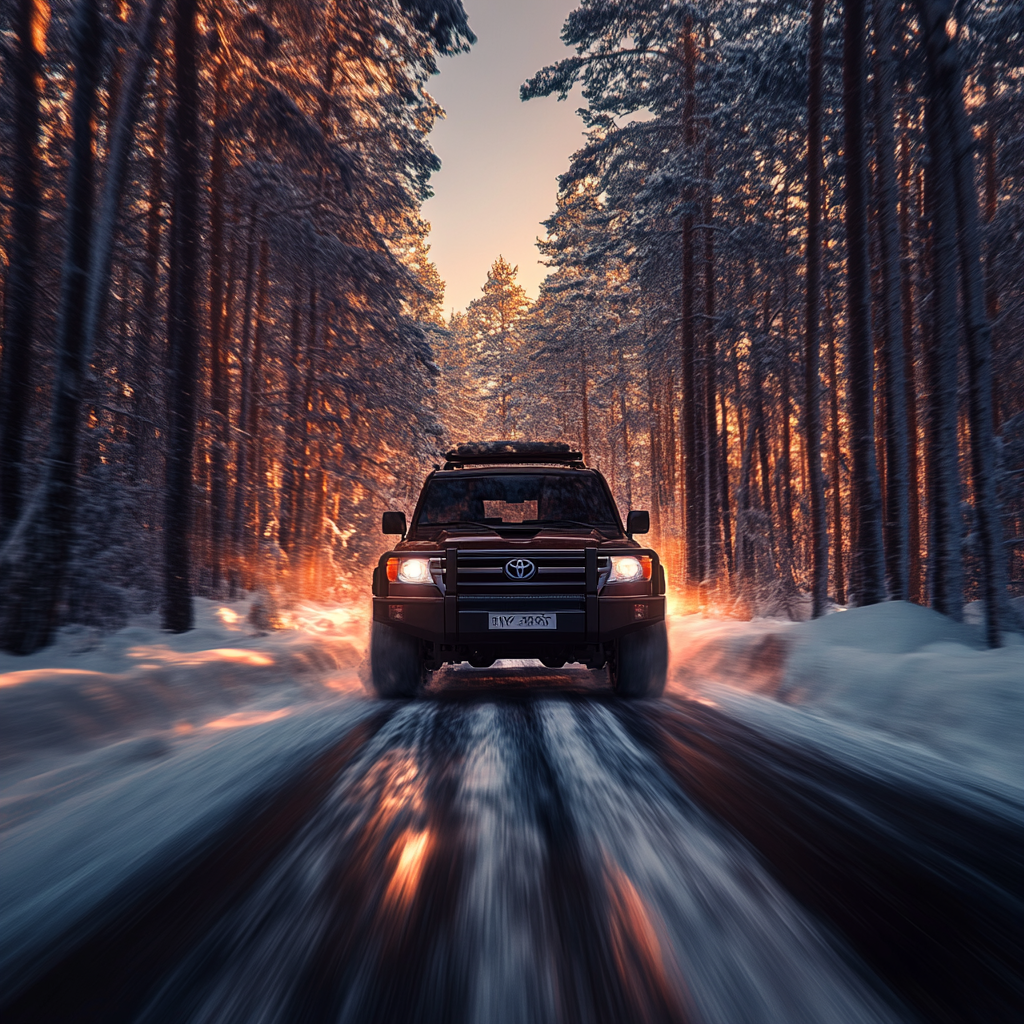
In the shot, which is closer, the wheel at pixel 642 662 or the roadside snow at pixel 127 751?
the roadside snow at pixel 127 751

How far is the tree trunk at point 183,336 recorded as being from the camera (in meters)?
8.18

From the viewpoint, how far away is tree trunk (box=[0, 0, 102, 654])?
5516mm

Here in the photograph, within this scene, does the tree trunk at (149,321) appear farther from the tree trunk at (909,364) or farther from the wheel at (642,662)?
the tree trunk at (909,364)

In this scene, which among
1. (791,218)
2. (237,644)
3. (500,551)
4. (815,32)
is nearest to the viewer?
(500,551)

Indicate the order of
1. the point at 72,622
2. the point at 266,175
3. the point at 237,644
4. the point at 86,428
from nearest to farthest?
the point at 72,622
the point at 86,428
the point at 237,644
the point at 266,175

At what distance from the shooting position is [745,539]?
16656 mm

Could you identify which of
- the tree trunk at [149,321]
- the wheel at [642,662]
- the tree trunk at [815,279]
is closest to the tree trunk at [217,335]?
the tree trunk at [149,321]

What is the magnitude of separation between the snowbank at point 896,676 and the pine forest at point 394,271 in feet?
2.47

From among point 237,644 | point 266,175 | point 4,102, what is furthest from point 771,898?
point 266,175

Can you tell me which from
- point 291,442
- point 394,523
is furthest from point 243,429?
point 394,523

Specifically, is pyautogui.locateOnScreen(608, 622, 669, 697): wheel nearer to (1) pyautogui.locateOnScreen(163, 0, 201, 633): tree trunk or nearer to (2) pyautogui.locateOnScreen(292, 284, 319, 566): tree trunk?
(1) pyautogui.locateOnScreen(163, 0, 201, 633): tree trunk

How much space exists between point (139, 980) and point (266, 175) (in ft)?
41.5

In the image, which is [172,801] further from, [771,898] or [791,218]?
[791,218]

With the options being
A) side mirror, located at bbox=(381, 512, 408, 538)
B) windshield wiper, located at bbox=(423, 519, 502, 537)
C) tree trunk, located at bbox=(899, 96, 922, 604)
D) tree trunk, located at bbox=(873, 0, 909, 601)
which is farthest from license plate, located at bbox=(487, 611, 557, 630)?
tree trunk, located at bbox=(899, 96, 922, 604)
